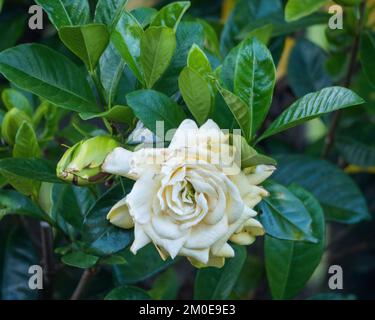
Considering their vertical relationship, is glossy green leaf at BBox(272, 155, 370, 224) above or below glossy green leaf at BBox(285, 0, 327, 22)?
below

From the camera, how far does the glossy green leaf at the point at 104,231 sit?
869 mm

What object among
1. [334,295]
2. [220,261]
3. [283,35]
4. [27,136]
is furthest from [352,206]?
[27,136]

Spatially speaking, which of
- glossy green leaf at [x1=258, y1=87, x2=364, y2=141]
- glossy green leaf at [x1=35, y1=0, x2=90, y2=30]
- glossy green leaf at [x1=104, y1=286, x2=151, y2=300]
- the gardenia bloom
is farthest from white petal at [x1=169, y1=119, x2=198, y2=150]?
glossy green leaf at [x1=104, y1=286, x2=151, y2=300]

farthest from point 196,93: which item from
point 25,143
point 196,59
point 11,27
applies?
point 11,27

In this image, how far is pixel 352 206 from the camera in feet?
3.89

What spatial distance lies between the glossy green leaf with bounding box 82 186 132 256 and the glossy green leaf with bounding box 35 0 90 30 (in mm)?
207

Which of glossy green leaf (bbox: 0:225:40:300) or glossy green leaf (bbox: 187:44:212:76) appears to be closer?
glossy green leaf (bbox: 187:44:212:76)

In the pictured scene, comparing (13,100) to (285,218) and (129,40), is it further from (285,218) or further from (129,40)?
(285,218)

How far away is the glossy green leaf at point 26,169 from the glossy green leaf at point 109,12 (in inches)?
7.5

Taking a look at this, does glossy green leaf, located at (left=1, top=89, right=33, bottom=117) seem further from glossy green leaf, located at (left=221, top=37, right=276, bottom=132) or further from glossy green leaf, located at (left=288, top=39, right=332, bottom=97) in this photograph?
glossy green leaf, located at (left=288, top=39, right=332, bottom=97)

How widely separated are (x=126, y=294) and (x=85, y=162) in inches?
11.0

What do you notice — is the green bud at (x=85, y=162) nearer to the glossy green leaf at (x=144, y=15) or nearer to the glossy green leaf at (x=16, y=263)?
the glossy green leaf at (x=144, y=15)

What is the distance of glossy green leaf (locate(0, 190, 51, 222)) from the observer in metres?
0.96

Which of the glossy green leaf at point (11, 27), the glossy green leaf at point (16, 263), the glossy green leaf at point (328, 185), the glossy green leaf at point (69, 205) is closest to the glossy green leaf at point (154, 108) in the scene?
the glossy green leaf at point (69, 205)
